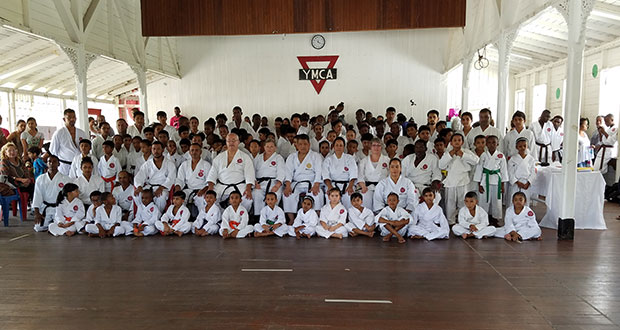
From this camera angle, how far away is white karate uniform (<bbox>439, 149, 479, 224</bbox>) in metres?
5.01

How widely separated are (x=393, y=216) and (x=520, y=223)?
136cm

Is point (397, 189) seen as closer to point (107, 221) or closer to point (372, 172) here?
point (372, 172)

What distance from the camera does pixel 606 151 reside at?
717 cm

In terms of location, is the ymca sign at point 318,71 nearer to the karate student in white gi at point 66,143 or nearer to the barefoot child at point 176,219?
the karate student in white gi at point 66,143

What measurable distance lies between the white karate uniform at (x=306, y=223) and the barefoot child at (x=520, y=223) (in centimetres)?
203

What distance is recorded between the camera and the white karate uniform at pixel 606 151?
7.14 meters

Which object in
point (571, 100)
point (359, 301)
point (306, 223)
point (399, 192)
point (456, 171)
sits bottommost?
point (359, 301)

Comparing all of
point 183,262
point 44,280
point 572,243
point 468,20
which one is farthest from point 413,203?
point 468,20

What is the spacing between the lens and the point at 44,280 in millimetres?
3383

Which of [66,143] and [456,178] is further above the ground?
[66,143]

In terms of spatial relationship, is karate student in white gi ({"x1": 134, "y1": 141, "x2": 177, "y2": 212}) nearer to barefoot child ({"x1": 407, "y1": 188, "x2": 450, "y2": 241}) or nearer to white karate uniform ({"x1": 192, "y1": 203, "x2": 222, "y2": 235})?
white karate uniform ({"x1": 192, "y1": 203, "x2": 222, "y2": 235})

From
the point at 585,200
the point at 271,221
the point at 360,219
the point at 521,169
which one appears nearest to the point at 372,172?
the point at 360,219

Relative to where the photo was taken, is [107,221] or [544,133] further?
[544,133]

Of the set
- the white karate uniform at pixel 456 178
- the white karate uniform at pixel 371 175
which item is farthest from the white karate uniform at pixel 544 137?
the white karate uniform at pixel 371 175
